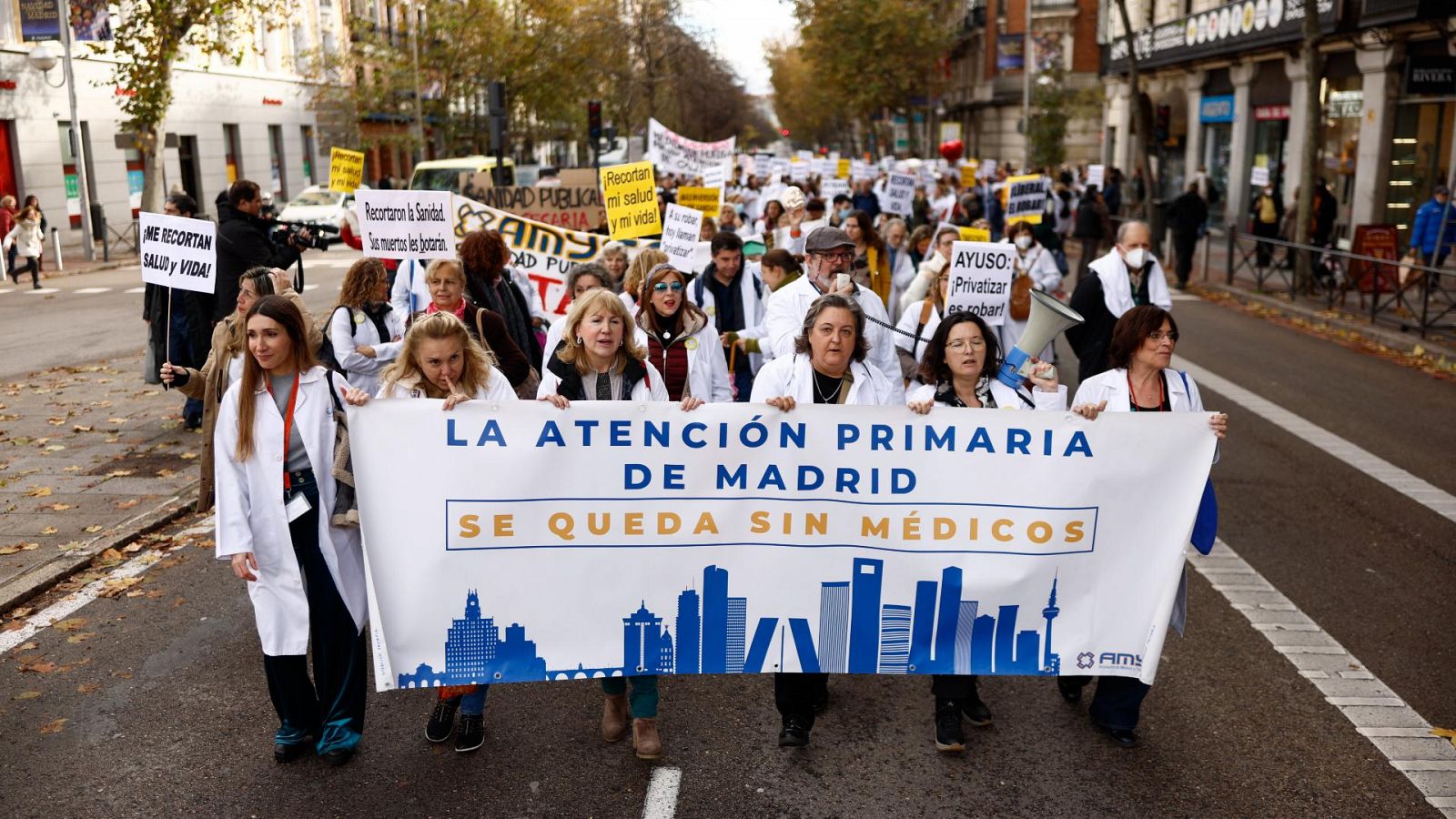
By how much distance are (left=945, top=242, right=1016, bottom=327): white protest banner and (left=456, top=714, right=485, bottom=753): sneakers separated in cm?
389

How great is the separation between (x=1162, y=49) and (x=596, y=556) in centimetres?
3501

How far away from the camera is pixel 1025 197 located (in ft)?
50.1

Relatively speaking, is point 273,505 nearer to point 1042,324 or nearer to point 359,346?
point 359,346

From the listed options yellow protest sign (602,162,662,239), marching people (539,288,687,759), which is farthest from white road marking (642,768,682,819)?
yellow protest sign (602,162,662,239)

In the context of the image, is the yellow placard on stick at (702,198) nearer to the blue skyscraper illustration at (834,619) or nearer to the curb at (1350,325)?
the curb at (1350,325)

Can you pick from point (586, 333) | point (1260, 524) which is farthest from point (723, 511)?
point (1260, 524)

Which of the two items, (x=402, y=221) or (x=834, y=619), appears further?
(x=402, y=221)

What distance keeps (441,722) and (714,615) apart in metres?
1.18

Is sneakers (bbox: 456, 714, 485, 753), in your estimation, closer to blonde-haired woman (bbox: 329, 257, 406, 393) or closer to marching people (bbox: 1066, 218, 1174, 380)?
blonde-haired woman (bbox: 329, 257, 406, 393)

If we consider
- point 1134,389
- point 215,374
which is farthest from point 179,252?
point 1134,389

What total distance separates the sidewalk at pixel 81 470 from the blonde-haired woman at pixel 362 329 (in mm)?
1758

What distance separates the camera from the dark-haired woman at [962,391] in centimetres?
500

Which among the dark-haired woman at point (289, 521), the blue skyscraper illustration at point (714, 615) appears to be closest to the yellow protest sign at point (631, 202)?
the dark-haired woman at point (289, 521)

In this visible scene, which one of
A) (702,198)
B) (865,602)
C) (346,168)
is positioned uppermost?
(346,168)
